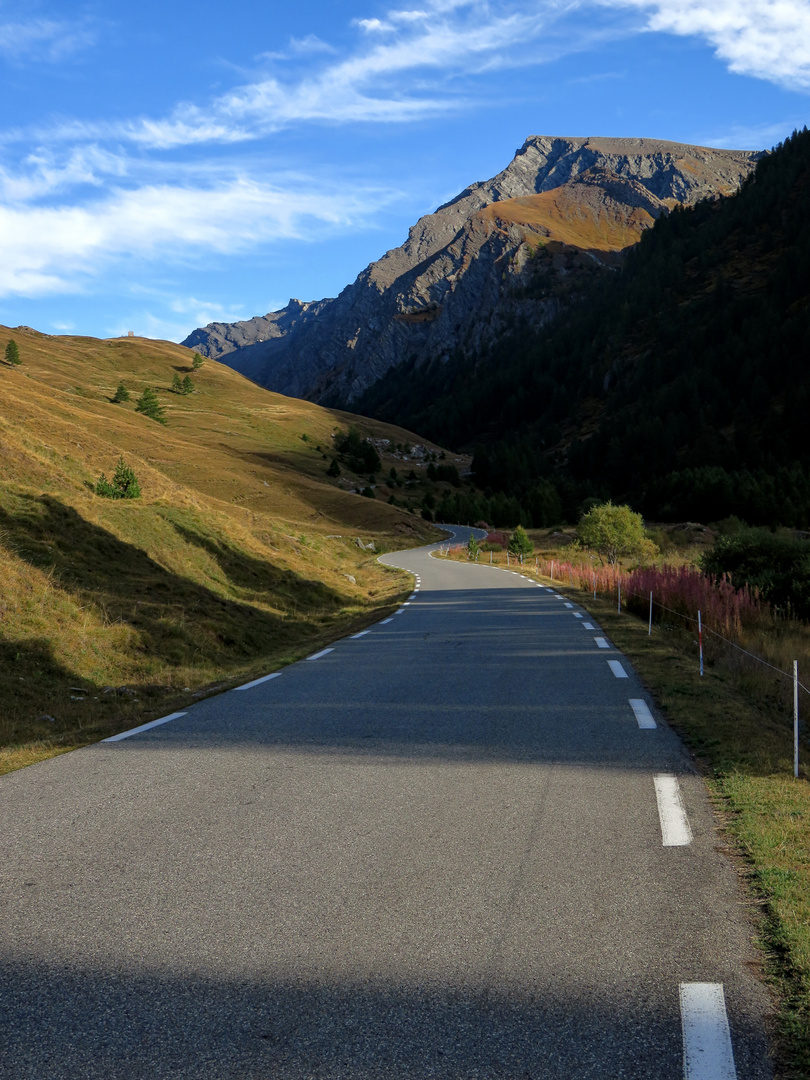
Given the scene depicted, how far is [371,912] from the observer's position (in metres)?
3.51

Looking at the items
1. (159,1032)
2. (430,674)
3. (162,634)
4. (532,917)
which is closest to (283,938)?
(159,1032)

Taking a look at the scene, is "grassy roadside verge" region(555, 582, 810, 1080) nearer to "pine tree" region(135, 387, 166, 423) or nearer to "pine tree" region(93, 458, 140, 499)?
"pine tree" region(93, 458, 140, 499)

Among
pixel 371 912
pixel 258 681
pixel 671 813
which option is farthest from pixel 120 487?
pixel 371 912

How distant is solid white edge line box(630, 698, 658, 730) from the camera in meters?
7.39

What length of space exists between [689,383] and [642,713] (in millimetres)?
134013

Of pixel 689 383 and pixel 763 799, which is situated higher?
pixel 689 383

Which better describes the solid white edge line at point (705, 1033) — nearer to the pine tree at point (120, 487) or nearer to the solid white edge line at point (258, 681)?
the solid white edge line at point (258, 681)

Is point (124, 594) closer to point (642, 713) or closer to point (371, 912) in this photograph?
point (642, 713)

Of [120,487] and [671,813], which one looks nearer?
[671,813]

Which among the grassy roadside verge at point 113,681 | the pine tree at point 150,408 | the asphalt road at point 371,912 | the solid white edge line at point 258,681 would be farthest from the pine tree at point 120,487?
the pine tree at point 150,408

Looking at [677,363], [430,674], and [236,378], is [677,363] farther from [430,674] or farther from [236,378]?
[430,674]

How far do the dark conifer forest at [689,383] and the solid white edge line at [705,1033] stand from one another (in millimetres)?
81163

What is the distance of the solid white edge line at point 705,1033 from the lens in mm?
2461

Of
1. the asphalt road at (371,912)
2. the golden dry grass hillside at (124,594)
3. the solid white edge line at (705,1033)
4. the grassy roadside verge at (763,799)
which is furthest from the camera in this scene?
the golden dry grass hillside at (124,594)
